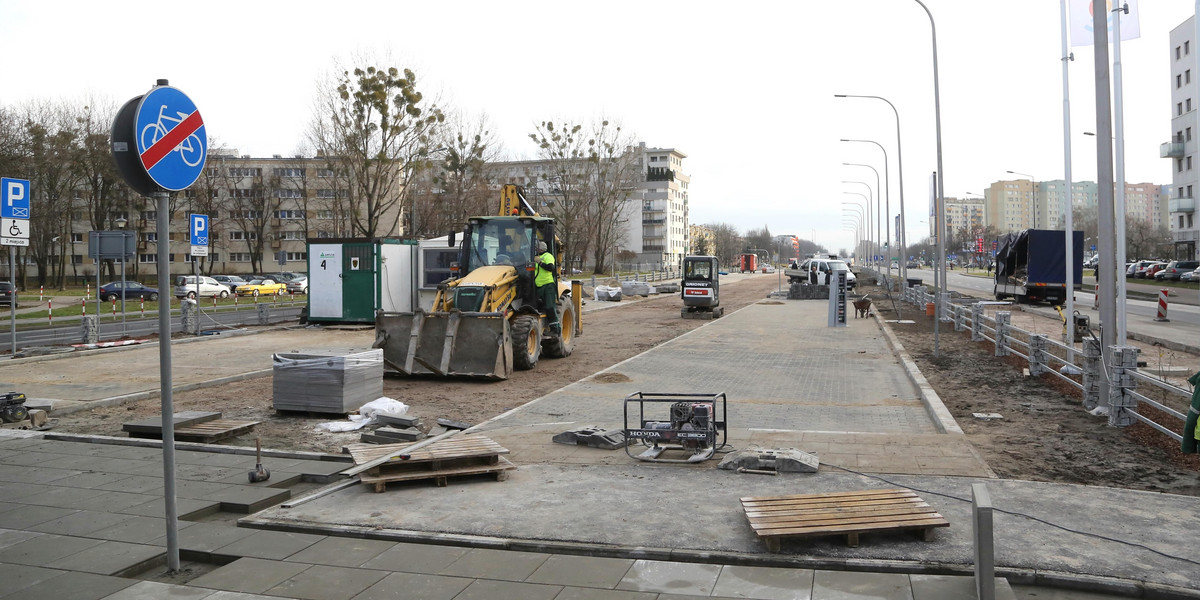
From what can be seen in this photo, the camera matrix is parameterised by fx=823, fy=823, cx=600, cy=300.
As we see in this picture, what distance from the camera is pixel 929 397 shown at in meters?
12.2

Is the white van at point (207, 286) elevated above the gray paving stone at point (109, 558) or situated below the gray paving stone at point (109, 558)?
above

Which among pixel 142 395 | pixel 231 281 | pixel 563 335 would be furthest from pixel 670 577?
pixel 231 281

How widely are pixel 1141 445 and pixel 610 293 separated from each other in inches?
1532

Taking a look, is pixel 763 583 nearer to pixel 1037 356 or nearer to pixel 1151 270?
pixel 1037 356

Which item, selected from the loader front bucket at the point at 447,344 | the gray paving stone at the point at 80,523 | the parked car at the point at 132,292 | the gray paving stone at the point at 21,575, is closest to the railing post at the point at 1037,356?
the loader front bucket at the point at 447,344

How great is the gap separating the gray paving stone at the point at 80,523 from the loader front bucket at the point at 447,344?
7954mm

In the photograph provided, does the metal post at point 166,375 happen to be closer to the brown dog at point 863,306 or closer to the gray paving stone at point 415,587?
the gray paving stone at point 415,587

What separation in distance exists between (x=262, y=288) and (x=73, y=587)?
4861 centimetres

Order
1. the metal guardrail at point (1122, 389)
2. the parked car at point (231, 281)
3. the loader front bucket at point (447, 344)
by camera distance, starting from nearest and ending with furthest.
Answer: the metal guardrail at point (1122, 389) → the loader front bucket at point (447, 344) → the parked car at point (231, 281)

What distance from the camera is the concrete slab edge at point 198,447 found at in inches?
320

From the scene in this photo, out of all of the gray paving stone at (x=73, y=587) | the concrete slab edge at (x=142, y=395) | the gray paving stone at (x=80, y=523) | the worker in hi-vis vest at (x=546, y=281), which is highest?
the worker in hi-vis vest at (x=546, y=281)

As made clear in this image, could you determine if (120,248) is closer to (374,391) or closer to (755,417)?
(374,391)

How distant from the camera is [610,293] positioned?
155ft

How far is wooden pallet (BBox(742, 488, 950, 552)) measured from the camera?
5383mm
